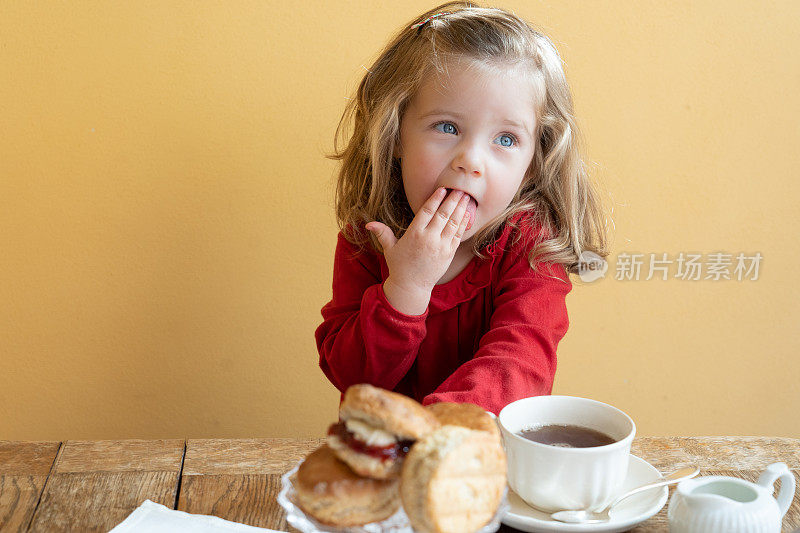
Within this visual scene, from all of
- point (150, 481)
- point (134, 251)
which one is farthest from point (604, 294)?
point (150, 481)

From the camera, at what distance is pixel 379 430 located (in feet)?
1.69

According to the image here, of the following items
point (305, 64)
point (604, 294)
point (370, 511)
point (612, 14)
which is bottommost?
point (604, 294)

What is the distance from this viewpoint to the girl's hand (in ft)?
3.34

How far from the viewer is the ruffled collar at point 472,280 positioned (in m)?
1.16

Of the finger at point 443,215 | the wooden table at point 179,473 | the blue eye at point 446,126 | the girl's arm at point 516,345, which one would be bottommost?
the wooden table at point 179,473

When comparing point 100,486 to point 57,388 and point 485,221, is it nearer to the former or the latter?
point 485,221

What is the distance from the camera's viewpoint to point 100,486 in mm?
812

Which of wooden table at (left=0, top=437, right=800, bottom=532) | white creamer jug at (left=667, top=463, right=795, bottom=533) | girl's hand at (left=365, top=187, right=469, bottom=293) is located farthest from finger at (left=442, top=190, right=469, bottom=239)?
white creamer jug at (left=667, top=463, right=795, bottom=533)

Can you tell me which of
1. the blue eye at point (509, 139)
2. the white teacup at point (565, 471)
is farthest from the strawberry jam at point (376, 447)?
the blue eye at point (509, 139)

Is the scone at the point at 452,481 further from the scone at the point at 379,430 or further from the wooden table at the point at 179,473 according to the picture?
the wooden table at the point at 179,473

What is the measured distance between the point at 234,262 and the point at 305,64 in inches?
15.0

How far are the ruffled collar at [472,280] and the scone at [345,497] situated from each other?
2.11 ft

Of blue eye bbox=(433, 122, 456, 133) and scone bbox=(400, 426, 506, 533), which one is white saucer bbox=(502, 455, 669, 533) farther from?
blue eye bbox=(433, 122, 456, 133)

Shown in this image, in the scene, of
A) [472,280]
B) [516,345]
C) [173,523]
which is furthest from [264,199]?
[173,523]
